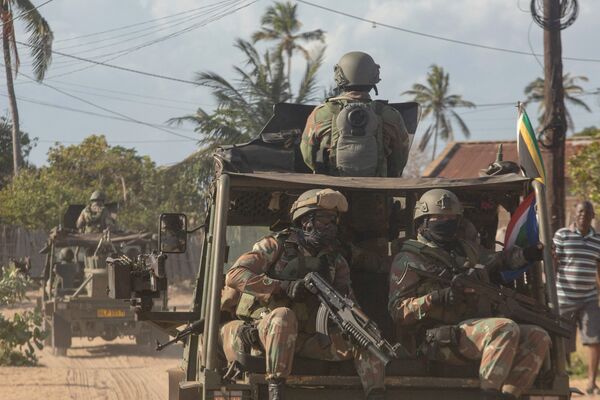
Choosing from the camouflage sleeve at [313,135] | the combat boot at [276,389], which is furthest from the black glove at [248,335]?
the camouflage sleeve at [313,135]

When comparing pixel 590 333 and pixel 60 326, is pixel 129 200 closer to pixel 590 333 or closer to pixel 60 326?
pixel 60 326

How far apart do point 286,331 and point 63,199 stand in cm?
3007

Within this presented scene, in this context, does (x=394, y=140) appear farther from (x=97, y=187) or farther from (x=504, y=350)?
(x=97, y=187)

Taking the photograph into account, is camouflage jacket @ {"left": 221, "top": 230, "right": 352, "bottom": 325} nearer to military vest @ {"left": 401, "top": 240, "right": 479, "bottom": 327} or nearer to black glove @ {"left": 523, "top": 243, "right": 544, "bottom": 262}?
military vest @ {"left": 401, "top": 240, "right": 479, "bottom": 327}

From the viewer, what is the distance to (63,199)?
36.1m

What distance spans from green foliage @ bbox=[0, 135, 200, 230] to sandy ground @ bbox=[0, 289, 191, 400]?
16.1 metres

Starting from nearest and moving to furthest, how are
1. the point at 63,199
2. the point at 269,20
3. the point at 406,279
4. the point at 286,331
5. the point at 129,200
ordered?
the point at 286,331, the point at 406,279, the point at 63,199, the point at 129,200, the point at 269,20

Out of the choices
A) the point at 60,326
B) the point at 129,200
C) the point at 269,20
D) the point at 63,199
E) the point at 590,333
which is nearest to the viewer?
the point at 590,333

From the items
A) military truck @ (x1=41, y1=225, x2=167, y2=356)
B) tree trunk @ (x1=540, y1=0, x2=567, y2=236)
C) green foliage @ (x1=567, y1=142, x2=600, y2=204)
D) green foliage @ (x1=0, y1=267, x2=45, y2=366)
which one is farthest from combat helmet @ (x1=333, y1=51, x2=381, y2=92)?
military truck @ (x1=41, y1=225, x2=167, y2=356)

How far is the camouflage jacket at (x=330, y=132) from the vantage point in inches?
350

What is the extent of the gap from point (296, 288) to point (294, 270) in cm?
31

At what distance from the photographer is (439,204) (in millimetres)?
7367

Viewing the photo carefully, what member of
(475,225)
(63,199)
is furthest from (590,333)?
(63,199)

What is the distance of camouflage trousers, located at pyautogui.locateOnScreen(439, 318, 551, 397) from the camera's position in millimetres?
6844
